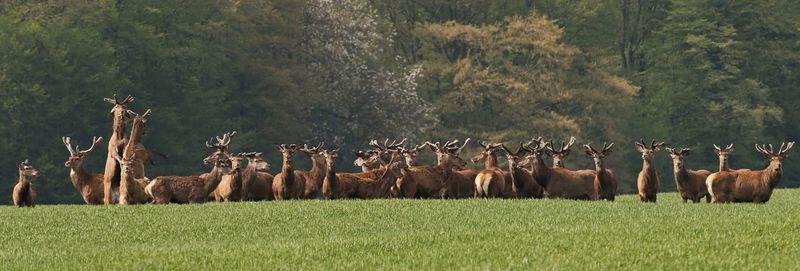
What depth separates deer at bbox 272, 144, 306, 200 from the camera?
1448 inches

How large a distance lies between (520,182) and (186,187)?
728cm

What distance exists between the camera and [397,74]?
256 ft

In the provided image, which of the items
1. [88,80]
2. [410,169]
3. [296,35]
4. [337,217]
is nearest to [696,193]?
[410,169]

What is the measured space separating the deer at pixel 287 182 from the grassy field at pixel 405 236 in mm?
3321

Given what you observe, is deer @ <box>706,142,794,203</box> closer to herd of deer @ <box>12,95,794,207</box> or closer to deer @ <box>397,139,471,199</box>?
herd of deer @ <box>12,95,794,207</box>

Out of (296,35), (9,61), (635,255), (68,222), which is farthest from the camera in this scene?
(296,35)

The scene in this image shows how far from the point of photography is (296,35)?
7444cm

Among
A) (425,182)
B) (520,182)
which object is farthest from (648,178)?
(425,182)

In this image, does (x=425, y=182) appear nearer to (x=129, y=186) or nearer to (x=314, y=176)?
(x=314, y=176)

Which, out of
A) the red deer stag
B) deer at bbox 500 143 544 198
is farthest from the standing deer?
the red deer stag

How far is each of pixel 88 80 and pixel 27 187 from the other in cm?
2787

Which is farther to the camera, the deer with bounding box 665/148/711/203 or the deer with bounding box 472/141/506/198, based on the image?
the deer with bounding box 472/141/506/198

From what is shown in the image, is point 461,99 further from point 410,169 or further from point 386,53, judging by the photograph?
point 410,169

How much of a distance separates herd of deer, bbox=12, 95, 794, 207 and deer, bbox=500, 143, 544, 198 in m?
0.02
